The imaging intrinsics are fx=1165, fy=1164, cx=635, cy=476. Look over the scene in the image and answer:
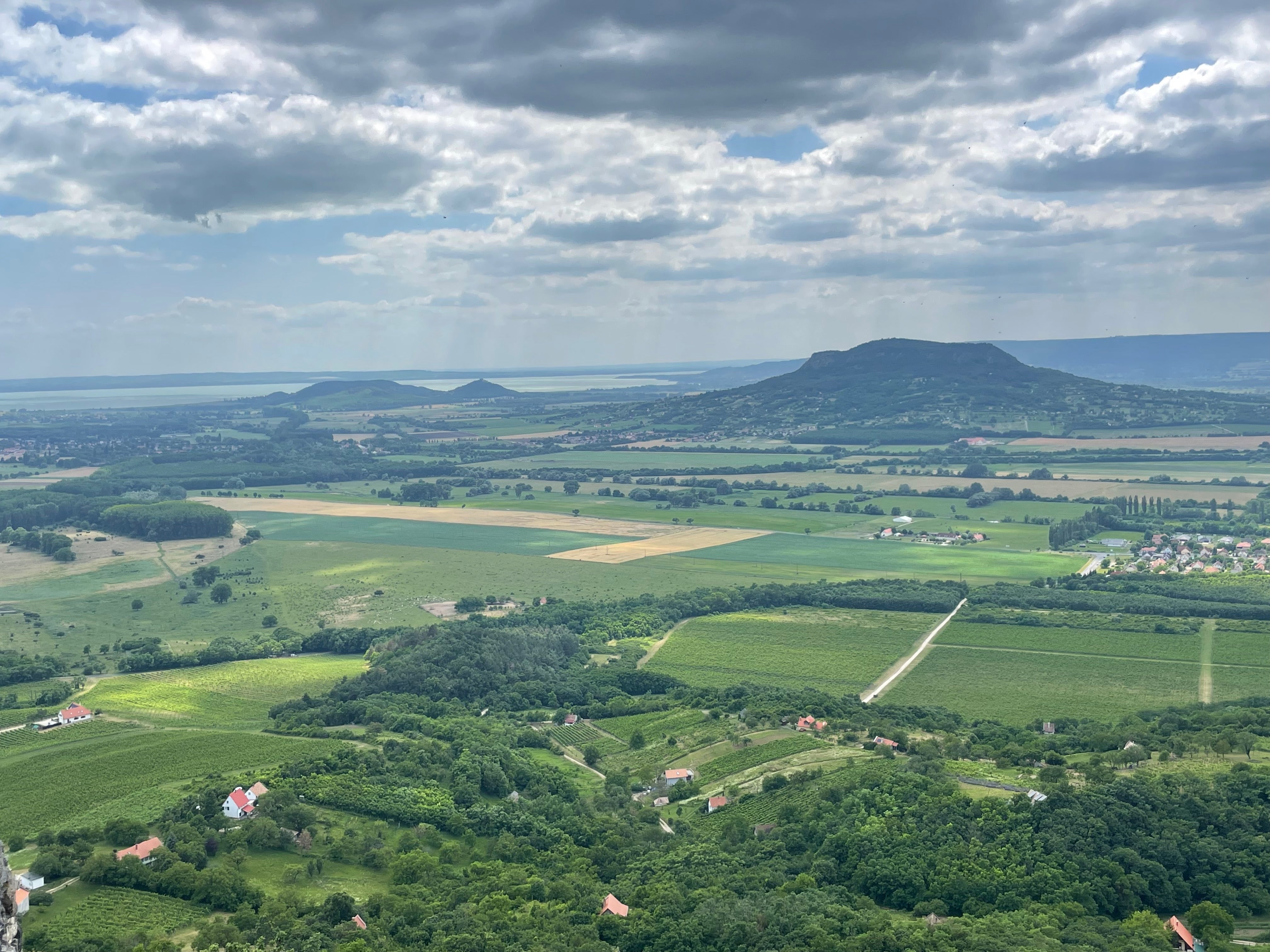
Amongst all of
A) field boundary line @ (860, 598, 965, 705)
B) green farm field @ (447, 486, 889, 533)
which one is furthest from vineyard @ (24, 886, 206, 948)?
green farm field @ (447, 486, 889, 533)

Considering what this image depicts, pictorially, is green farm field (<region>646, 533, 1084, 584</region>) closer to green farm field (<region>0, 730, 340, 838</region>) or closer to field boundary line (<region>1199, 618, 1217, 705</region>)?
field boundary line (<region>1199, 618, 1217, 705</region>)

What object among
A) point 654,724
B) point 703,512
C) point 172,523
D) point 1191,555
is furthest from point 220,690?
point 1191,555

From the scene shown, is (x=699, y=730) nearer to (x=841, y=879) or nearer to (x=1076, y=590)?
(x=841, y=879)

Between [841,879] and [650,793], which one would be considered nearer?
[841,879]

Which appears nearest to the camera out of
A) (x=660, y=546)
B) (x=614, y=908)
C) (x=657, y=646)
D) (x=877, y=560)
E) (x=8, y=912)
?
(x=8, y=912)

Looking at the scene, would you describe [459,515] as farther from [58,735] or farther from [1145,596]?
[58,735]

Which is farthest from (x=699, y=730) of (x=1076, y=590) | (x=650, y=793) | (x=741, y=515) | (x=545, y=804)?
(x=741, y=515)

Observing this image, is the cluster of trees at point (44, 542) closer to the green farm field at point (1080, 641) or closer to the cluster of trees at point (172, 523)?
the cluster of trees at point (172, 523)
